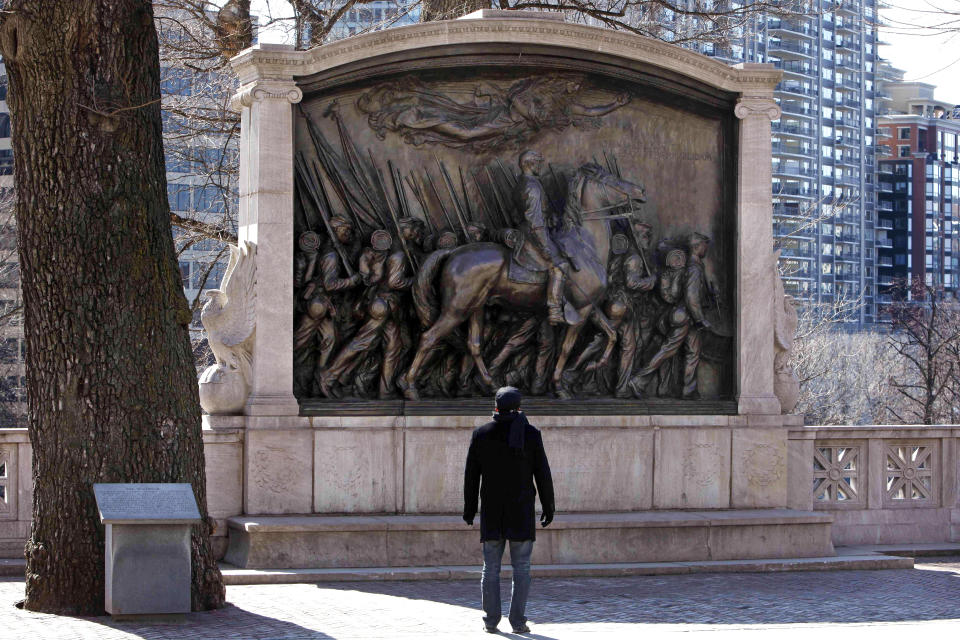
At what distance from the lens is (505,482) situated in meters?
10.5

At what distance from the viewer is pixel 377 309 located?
1416 cm

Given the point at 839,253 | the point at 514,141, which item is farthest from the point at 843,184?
the point at 514,141

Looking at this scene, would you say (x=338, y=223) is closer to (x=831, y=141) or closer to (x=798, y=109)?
(x=798, y=109)

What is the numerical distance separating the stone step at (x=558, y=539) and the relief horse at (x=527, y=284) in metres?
1.36

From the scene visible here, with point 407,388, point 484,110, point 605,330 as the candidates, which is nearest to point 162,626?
point 407,388

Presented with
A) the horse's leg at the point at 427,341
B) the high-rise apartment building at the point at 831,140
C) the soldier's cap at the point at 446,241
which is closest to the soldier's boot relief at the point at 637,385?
the horse's leg at the point at 427,341

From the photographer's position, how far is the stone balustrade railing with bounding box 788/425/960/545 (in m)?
15.2

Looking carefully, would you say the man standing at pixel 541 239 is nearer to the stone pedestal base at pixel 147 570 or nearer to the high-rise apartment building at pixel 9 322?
the stone pedestal base at pixel 147 570

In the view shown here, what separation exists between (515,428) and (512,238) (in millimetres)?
4275

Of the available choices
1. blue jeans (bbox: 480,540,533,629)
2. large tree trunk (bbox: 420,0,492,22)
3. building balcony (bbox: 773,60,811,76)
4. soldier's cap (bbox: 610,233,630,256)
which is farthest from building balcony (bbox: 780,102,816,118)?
blue jeans (bbox: 480,540,533,629)

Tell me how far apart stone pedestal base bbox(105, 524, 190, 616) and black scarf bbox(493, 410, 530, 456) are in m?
2.25

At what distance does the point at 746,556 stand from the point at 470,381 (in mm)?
3022

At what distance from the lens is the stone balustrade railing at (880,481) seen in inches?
600

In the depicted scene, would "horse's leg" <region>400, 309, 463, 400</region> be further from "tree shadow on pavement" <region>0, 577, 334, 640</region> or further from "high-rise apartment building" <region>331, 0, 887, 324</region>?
"high-rise apartment building" <region>331, 0, 887, 324</region>
